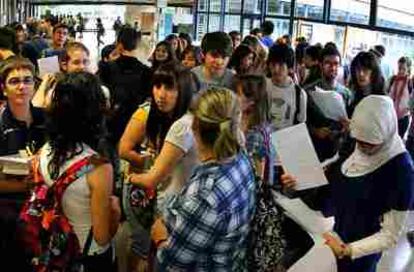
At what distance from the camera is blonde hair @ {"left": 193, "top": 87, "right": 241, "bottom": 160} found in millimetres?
1925

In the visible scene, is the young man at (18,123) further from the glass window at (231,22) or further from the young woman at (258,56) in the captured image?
the glass window at (231,22)

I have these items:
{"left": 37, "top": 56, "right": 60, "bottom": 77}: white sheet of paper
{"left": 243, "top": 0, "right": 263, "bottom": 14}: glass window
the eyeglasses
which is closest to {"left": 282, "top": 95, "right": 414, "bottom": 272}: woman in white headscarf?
the eyeglasses

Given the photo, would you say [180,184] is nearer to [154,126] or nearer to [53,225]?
[154,126]

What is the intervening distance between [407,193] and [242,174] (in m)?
0.63

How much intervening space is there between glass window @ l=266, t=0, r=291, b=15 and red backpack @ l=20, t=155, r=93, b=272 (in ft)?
34.2

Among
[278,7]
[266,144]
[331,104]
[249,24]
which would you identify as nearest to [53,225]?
[266,144]

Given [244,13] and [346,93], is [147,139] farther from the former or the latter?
[244,13]

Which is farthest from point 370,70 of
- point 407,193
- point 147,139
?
point 407,193

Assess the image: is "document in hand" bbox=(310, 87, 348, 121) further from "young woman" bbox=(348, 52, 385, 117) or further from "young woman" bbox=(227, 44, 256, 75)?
"young woman" bbox=(227, 44, 256, 75)

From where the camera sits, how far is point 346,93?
459 centimetres

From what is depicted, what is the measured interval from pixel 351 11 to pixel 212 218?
8.45m

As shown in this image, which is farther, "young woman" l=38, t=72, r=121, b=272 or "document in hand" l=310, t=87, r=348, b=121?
"document in hand" l=310, t=87, r=348, b=121

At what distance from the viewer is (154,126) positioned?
9.62ft

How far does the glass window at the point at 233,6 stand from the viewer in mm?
14438
